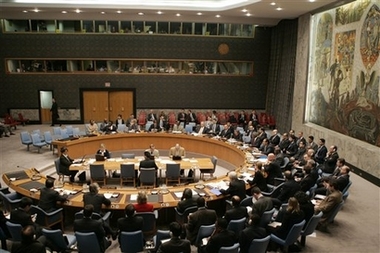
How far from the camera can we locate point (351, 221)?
760 cm

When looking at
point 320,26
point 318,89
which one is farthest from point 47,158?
point 320,26

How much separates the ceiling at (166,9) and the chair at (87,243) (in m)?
10.2

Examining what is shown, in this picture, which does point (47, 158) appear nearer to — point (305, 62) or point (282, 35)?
point (305, 62)

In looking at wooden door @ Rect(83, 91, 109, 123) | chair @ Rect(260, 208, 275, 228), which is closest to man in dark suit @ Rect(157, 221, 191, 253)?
chair @ Rect(260, 208, 275, 228)

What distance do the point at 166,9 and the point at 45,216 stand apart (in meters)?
11.2

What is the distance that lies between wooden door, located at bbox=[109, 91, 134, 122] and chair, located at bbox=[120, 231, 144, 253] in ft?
46.3

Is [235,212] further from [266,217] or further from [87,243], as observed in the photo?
[87,243]

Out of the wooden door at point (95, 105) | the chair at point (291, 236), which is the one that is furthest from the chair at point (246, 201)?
the wooden door at point (95, 105)

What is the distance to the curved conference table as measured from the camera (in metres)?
7.14

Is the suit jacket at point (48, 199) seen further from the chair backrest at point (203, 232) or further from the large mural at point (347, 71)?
the large mural at point (347, 71)

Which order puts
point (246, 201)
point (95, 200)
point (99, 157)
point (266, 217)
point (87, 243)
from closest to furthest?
point (87, 243)
point (266, 217)
point (95, 200)
point (246, 201)
point (99, 157)

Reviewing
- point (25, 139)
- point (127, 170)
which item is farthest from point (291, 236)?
point (25, 139)

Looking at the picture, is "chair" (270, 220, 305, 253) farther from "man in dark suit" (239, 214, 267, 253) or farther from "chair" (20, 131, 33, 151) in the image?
"chair" (20, 131, 33, 151)

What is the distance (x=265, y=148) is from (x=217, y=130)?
140 inches
